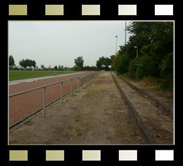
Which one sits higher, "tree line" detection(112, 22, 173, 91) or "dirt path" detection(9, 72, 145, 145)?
"tree line" detection(112, 22, 173, 91)

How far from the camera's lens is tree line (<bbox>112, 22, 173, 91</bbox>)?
7.32 m

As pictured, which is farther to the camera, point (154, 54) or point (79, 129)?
point (154, 54)

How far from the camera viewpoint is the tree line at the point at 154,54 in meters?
7.32

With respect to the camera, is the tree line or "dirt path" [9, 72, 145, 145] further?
the tree line

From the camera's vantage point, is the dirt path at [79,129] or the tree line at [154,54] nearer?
the dirt path at [79,129]

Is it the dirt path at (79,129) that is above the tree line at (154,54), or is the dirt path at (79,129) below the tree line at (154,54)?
below

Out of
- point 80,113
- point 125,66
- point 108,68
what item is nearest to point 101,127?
point 80,113

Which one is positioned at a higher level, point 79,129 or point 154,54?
point 154,54

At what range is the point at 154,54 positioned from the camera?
A: 28.0 feet

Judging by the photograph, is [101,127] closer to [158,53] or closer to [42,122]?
[42,122]

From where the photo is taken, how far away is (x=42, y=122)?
4859 millimetres

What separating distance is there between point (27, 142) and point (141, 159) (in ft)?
7.45
